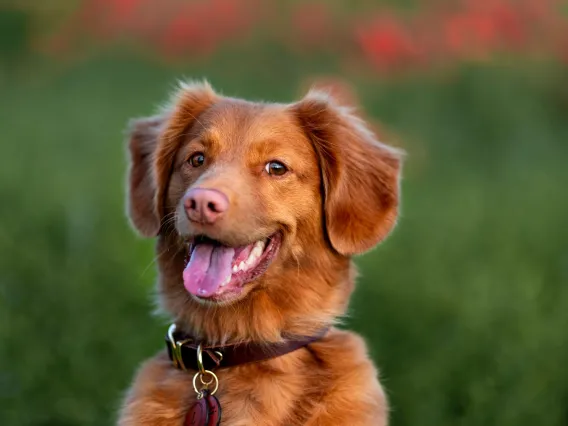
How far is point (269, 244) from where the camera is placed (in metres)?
3.78

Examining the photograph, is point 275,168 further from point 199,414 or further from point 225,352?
point 199,414

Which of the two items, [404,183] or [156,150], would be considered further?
[404,183]

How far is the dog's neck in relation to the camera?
380 centimetres

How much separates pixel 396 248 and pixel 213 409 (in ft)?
13.8

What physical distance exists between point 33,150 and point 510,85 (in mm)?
5108

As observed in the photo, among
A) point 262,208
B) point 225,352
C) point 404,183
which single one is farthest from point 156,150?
point 404,183

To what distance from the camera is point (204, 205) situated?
347cm

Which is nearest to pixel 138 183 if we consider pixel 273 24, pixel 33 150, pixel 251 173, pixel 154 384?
pixel 251 173

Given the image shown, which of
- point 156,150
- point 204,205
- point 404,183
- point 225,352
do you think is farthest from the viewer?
point 404,183

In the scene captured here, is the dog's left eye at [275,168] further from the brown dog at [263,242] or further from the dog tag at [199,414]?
the dog tag at [199,414]

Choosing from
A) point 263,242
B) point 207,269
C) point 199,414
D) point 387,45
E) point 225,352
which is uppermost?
point 387,45

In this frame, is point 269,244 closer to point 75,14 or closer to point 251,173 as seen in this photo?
point 251,173

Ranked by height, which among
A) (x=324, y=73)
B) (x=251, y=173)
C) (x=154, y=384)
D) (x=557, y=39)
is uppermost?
(x=557, y=39)

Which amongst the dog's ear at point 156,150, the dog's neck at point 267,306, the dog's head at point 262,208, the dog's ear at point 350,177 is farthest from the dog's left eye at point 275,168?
the dog's ear at point 156,150
